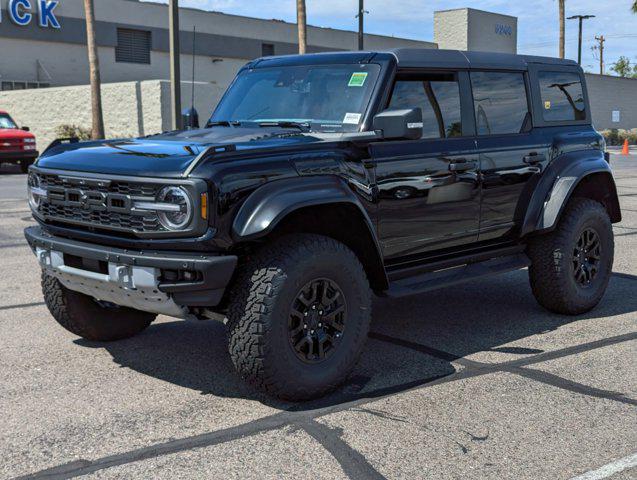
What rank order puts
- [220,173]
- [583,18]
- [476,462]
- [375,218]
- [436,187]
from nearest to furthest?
[476,462] → [220,173] → [375,218] → [436,187] → [583,18]

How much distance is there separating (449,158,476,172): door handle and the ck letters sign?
33614 millimetres

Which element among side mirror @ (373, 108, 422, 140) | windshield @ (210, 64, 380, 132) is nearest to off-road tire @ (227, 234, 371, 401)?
side mirror @ (373, 108, 422, 140)

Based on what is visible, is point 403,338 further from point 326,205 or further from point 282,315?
point 282,315

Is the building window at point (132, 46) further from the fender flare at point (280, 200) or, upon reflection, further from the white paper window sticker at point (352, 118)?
the fender flare at point (280, 200)

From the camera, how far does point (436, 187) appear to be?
5.36 metres

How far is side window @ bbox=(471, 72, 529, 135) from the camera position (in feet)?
19.2

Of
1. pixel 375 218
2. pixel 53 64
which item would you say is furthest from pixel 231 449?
pixel 53 64

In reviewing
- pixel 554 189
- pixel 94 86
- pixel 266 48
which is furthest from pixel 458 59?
pixel 266 48

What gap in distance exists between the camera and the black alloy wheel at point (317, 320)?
4453 mm

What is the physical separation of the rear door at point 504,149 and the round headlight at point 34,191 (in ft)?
9.32

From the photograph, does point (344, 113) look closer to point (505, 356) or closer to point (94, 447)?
point (505, 356)

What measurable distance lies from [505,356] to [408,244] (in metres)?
0.96

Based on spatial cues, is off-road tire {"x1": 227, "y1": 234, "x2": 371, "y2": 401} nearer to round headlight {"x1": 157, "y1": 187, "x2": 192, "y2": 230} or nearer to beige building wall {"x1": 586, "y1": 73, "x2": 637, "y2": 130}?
round headlight {"x1": 157, "y1": 187, "x2": 192, "y2": 230}

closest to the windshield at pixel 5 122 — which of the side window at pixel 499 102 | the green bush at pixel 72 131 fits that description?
the green bush at pixel 72 131
